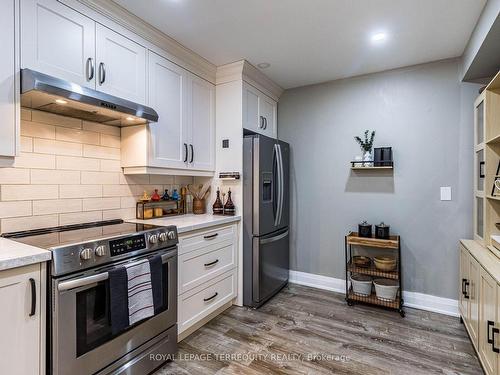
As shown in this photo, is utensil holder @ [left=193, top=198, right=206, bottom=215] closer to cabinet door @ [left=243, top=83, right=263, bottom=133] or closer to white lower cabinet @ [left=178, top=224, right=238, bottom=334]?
white lower cabinet @ [left=178, top=224, right=238, bottom=334]

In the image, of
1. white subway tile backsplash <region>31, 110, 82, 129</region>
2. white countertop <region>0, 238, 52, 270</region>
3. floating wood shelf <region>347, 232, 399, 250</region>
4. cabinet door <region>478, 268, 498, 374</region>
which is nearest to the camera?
white countertop <region>0, 238, 52, 270</region>

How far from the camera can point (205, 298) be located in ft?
7.84

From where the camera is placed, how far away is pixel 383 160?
2.88m

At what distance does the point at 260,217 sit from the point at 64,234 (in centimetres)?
165

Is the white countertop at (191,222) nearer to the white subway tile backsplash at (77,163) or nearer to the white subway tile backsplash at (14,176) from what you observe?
the white subway tile backsplash at (77,163)

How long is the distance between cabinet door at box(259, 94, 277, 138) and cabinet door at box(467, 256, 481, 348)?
2311 mm

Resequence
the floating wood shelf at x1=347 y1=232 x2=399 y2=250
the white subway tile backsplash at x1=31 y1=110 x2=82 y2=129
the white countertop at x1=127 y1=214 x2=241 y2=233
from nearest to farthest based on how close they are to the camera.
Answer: the white subway tile backsplash at x1=31 y1=110 x2=82 y2=129, the white countertop at x1=127 y1=214 x2=241 y2=233, the floating wood shelf at x1=347 y1=232 x2=399 y2=250

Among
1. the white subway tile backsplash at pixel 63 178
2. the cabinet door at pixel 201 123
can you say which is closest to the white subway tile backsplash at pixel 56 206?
the white subway tile backsplash at pixel 63 178

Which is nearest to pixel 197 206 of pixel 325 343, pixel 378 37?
pixel 325 343

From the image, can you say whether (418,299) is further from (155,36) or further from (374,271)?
(155,36)

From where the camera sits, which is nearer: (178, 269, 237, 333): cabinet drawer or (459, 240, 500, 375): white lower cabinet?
(459, 240, 500, 375): white lower cabinet

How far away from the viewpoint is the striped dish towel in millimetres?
1636

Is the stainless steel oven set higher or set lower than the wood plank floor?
higher

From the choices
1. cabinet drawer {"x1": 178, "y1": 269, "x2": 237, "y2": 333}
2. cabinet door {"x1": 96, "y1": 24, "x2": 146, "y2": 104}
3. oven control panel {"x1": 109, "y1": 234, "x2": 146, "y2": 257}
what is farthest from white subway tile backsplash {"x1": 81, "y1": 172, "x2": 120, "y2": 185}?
cabinet drawer {"x1": 178, "y1": 269, "x2": 237, "y2": 333}
